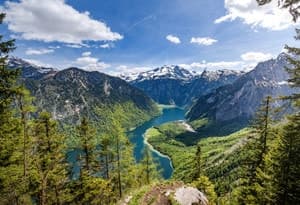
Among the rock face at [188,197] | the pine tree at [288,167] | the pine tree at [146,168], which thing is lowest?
the pine tree at [146,168]

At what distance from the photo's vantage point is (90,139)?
36.1 m

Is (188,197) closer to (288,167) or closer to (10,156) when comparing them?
(288,167)

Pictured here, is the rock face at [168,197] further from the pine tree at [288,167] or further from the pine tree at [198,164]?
the pine tree at [198,164]

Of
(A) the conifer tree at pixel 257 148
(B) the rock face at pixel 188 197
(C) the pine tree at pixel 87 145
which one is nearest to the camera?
(B) the rock face at pixel 188 197

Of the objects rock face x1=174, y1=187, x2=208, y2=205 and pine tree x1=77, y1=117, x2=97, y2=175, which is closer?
rock face x1=174, y1=187, x2=208, y2=205


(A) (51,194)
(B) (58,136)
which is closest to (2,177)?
(B) (58,136)

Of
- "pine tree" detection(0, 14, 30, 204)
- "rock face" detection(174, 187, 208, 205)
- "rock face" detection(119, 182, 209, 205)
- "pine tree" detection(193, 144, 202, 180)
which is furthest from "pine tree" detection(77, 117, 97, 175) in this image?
"pine tree" detection(193, 144, 202, 180)

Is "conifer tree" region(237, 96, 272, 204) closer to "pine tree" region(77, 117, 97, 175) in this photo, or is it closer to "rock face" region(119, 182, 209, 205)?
"rock face" region(119, 182, 209, 205)

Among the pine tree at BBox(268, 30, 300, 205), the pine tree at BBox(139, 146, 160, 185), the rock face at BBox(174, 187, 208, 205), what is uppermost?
the pine tree at BBox(268, 30, 300, 205)

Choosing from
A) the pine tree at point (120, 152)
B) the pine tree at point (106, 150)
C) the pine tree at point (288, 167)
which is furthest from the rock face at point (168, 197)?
the pine tree at point (106, 150)

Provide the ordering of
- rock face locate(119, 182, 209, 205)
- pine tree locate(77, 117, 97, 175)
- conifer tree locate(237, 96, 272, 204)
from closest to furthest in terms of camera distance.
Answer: rock face locate(119, 182, 209, 205) < conifer tree locate(237, 96, 272, 204) < pine tree locate(77, 117, 97, 175)

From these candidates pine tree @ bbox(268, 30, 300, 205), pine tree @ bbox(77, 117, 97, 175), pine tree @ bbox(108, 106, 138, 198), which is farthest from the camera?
pine tree @ bbox(108, 106, 138, 198)

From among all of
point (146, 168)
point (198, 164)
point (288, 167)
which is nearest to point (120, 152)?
point (146, 168)

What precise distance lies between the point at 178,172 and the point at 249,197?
14211cm
